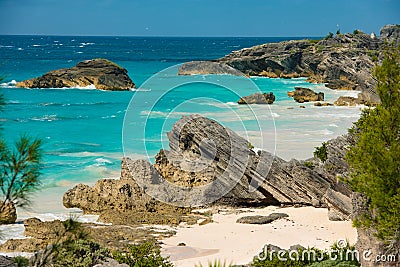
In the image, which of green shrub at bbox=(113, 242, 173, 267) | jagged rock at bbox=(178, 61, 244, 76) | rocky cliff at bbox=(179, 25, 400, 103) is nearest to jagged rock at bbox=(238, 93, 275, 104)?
jagged rock at bbox=(178, 61, 244, 76)

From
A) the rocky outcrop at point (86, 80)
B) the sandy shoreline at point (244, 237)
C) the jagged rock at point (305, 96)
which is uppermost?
the rocky outcrop at point (86, 80)

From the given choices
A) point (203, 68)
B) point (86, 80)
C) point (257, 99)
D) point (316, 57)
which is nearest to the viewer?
point (203, 68)

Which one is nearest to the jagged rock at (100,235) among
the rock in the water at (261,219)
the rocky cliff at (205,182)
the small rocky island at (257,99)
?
the rocky cliff at (205,182)

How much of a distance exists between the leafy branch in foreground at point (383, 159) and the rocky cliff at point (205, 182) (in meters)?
8.38

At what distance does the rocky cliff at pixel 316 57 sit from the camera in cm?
6440

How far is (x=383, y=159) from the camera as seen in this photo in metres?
7.74

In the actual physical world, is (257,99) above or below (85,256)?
above

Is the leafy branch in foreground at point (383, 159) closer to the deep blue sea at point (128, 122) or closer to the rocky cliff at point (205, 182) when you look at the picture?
the rocky cliff at point (205, 182)

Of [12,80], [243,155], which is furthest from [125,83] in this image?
[243,155]

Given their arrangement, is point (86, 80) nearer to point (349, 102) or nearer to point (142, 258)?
point (349, 102)

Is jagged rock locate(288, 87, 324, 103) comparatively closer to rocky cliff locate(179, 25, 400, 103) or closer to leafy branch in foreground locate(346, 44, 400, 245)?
rocky cliff locate(179, 25, 400, 103)

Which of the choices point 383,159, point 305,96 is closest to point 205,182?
point 383,159

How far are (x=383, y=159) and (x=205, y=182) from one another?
11268 millimetres

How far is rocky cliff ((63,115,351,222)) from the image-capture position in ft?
57.9
